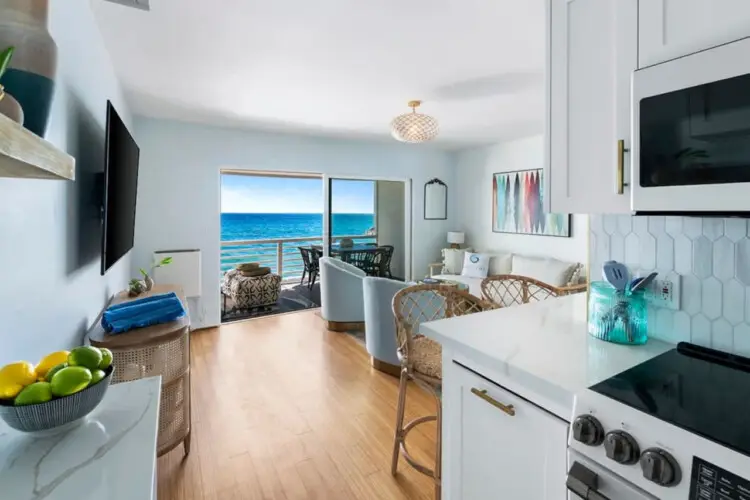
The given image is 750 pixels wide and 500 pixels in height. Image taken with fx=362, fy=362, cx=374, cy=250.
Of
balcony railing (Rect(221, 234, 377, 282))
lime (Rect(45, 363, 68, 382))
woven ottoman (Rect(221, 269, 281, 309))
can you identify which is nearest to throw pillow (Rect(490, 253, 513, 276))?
balcony railing (Rect(221, 234, 377, 282))

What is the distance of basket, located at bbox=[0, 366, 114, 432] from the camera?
73cm

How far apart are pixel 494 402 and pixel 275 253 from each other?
632 cm

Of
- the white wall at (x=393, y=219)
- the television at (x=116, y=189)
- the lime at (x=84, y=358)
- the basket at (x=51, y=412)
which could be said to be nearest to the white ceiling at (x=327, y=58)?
the television at (x=116, y=189)

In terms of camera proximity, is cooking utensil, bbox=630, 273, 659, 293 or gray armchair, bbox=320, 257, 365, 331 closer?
cooking utensil, bbox=630, 273, 659, 293

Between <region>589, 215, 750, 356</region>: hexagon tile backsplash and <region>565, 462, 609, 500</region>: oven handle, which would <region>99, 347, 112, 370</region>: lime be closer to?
<region>565, 462, 609, 500</region>: oven handle

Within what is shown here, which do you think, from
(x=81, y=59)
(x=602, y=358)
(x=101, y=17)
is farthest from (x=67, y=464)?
(x=101, y=17)

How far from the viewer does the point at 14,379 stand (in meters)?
0.77

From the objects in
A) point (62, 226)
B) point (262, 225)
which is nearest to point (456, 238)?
point (62, 226)

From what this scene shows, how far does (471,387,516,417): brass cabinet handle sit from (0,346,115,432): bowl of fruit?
1035 mm

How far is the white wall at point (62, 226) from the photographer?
1.08 m

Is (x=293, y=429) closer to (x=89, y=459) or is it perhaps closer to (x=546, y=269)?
(x=89, y=459)

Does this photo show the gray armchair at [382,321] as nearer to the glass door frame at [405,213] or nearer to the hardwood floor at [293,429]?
the hardwood floor at [293,429]

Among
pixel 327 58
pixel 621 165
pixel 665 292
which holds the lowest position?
pixel 665 292

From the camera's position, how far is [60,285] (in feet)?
4.85
